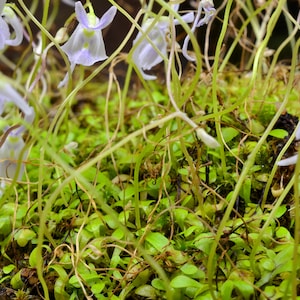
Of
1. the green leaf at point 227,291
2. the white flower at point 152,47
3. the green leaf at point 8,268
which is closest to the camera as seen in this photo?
the green leaf at point 227,291

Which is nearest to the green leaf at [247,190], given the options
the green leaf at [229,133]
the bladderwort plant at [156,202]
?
the bladderwort plant at [156,202]

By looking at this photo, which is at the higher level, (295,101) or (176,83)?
(176,83)

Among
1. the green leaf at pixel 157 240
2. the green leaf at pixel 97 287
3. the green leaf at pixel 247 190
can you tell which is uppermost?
the green leaf at pixel 157 240

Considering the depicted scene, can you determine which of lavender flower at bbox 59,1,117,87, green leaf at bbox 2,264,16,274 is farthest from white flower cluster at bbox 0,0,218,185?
green leaf at bbox 2,264,16,274

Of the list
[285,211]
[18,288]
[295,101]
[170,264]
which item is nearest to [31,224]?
[18,288]

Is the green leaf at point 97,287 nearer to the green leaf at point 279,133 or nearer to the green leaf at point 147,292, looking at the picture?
the green leaf at point 147,292

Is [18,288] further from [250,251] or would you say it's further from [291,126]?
[291,126]

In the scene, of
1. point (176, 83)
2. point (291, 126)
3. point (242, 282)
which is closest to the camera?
point (242, 282)

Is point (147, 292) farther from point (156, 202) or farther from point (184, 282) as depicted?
point (156, 202)

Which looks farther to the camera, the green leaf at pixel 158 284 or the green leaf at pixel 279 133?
the green leaf at pixel 279 133

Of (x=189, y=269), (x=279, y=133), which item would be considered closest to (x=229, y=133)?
(x=279, y=133)

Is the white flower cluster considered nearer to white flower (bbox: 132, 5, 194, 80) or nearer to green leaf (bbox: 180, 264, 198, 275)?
white flower (bbox: 132, 5, 194, 80)
